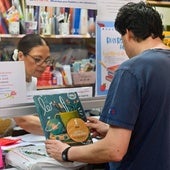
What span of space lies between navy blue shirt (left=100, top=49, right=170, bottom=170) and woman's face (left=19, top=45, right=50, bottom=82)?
0.54 m

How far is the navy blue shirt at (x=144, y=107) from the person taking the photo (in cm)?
136

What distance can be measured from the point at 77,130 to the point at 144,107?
42cm

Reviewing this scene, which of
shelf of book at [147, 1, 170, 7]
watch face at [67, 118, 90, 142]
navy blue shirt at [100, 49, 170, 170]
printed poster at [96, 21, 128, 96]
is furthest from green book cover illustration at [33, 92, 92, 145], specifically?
shelf of book at [147, 1, 170, 7]

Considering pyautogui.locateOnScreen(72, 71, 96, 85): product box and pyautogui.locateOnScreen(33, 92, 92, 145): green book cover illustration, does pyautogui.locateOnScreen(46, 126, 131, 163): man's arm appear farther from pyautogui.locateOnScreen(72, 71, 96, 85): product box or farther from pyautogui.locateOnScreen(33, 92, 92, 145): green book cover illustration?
pyautogui.locateOnScreen(72, 71, 96, 85): product box

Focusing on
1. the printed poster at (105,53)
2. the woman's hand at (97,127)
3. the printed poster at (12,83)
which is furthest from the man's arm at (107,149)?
the printed poster at (105,53)

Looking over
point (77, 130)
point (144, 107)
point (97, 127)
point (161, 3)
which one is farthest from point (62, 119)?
point (161, 3)

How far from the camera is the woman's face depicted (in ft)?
5.92

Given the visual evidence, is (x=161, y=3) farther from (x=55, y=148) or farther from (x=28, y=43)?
(x=55, y=148)

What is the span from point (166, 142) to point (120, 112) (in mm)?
270

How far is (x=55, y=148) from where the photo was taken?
5.15ft

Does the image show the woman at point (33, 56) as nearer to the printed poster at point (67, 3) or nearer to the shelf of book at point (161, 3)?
the printed poster at point (67, 3)

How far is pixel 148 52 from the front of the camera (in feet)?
4.69

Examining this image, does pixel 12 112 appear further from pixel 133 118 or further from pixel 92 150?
pixel 133 118

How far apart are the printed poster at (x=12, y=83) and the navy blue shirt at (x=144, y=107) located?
1.70ft
